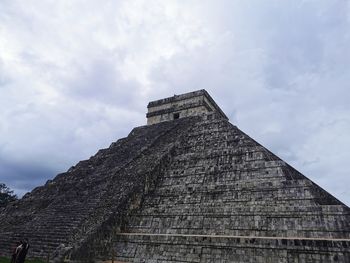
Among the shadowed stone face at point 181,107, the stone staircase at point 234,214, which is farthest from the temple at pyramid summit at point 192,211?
the shadowed stone face at point 181,107

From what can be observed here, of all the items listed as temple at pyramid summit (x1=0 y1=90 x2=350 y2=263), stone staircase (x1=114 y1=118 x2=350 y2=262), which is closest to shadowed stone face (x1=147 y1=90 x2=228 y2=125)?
temple at pyramid summit (x1=0 y1=90 x2=350 y2=263)

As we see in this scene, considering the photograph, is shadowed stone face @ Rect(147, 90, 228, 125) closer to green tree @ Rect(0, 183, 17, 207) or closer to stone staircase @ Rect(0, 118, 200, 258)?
stone staircase @ Rect(0, 118, 200, 258)

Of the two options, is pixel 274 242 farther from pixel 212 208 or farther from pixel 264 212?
pixel 212 208

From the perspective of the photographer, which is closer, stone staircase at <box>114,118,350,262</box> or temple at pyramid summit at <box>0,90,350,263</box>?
stone staircase at <box>114,118,350,262</box>

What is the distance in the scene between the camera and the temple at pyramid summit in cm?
769

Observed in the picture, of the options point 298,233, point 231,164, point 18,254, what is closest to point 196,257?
point 298,233

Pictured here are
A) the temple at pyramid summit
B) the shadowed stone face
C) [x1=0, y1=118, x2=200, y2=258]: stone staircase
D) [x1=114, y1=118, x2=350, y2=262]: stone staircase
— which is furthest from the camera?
the shadowed stone face

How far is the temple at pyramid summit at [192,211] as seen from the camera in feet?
25.2

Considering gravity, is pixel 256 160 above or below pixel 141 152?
below

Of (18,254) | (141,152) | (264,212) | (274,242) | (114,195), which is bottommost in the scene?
(18,254)

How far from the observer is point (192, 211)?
9.52 m

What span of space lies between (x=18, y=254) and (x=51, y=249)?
2504 mm

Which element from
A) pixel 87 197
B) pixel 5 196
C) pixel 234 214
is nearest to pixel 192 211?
pixel 234 214

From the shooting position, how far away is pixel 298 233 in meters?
7.64
